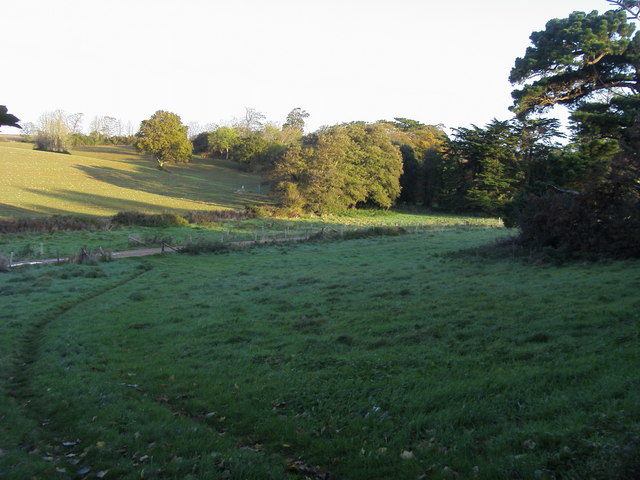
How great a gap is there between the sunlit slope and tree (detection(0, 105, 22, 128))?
52.3m

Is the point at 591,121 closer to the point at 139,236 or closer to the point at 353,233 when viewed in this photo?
the point at 353,233

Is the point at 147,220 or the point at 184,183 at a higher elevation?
the point at 184,183

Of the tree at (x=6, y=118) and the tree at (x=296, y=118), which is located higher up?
the tree at (x=296, y=118)

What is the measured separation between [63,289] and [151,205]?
52077 mm

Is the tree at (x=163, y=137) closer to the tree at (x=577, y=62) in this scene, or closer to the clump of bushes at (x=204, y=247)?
the clump of bushes at (x=204, y=247)

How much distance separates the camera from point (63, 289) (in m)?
21.0

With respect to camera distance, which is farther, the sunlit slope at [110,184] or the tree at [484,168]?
the tree at [484,168]

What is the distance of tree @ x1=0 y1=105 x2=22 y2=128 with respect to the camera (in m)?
6.64

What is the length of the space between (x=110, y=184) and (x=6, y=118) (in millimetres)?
86818

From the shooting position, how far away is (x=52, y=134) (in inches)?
4638

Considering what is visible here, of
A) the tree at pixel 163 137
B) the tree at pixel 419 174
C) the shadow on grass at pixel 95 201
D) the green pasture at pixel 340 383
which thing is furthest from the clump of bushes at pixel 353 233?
the tree at pixel 163 137

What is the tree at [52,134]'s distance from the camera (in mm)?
117500

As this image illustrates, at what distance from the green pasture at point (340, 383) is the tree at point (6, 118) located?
15.0 feet

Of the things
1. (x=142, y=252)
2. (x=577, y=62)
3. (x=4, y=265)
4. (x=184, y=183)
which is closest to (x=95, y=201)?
(x=184, y=183)
